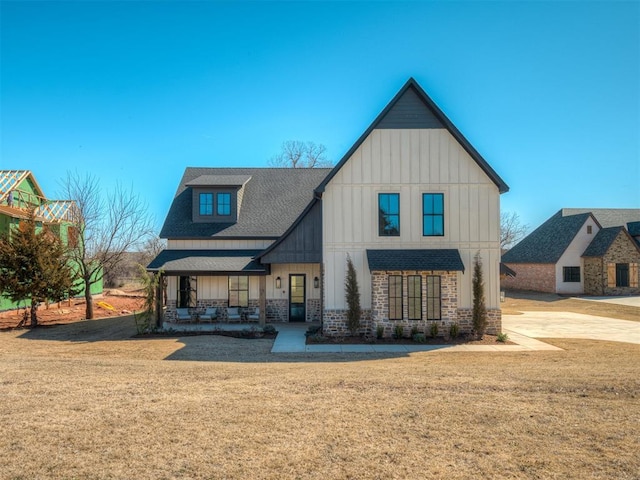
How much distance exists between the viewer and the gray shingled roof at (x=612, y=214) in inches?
1569

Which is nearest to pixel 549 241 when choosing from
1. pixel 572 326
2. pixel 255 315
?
pixel 572 326

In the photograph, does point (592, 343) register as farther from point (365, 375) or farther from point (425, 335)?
point (365, 375)

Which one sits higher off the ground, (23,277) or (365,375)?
(23,277)

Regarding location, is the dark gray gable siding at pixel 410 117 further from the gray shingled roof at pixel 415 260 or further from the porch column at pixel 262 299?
the porch column at pixel 262 299

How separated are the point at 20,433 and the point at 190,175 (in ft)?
63.2

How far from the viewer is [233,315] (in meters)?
19.0

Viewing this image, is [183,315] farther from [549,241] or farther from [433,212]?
[549,241]

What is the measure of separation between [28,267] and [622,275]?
41029 mm

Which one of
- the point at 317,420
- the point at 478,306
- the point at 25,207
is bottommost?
the point at 317,420

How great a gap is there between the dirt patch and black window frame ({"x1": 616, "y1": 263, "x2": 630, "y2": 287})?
5549 mm

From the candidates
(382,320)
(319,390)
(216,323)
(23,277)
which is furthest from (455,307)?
(23,277)

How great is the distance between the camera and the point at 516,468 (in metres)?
5.04

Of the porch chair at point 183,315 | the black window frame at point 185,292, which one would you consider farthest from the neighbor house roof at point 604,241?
the porch chair at point 183,315

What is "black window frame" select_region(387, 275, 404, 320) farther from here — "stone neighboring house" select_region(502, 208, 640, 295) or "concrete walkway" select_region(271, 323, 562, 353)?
"stone neighboring house" select_region(502, 208, 640, 295)
